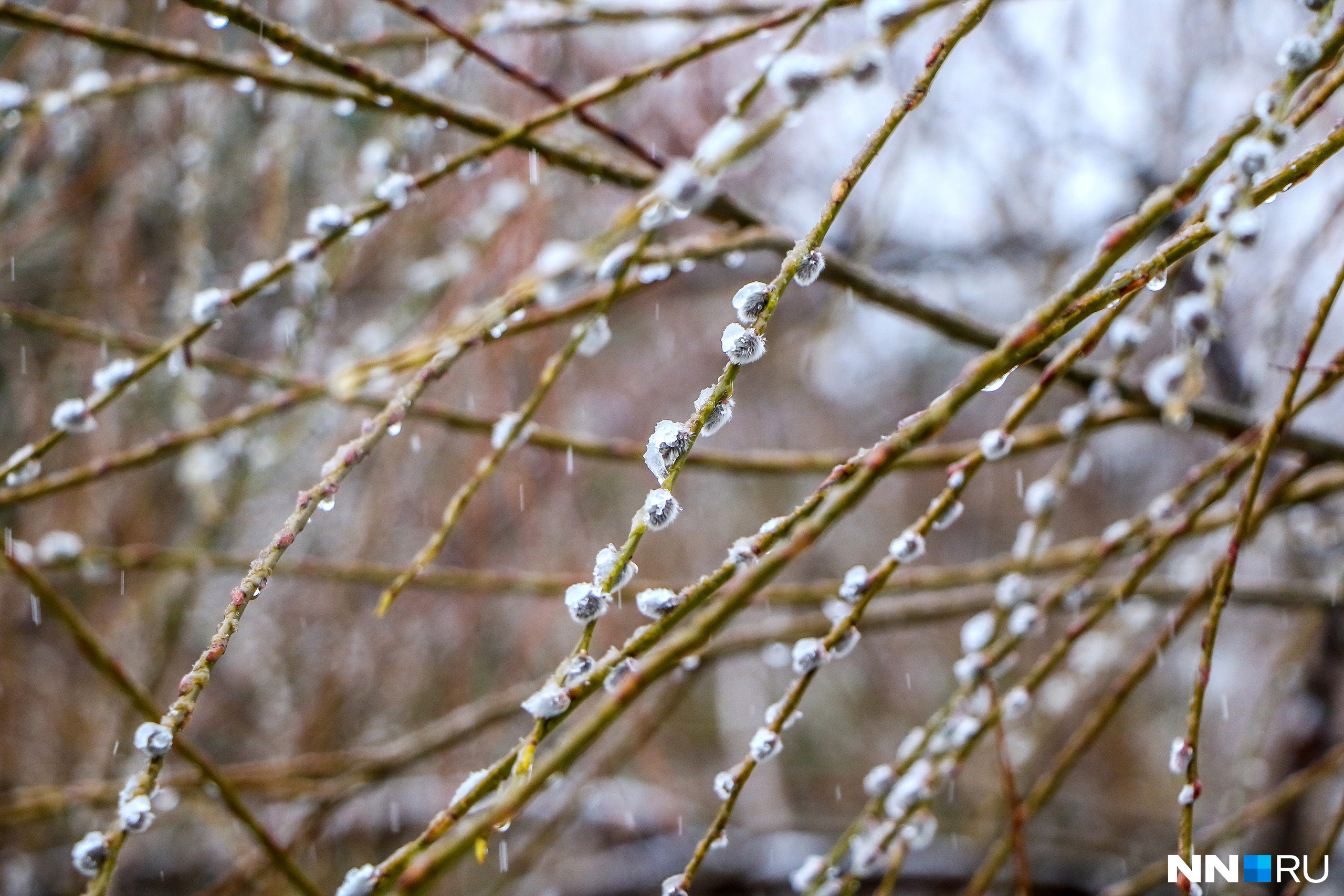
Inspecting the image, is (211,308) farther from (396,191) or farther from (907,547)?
(907,547)

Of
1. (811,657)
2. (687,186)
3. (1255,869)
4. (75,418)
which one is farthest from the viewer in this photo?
(1255,869)

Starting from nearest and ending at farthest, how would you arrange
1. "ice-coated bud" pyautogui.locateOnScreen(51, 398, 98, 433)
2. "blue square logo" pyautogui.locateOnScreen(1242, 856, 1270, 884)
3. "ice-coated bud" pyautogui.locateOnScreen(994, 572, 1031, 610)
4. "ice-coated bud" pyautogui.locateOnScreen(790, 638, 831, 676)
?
"ice-coated bud" pyautogui.locateOnScreen(790, 638, 831, 676) < "ice-coated bud" pyautogui.locateOnScreen(51, 398, 98, 433) < "ice-coated bud" pyautogui.locateOnScreen(994, 572, 1031, 610) < "blue square logo" pyautogui.locateOnScreen(1242, 856, 1270, 884)

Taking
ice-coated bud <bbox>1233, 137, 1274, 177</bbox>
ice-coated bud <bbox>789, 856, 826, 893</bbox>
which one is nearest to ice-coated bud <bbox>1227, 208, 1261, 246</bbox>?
ice-coated bud <bbox>1233, 137, 1274, 177</bbox>

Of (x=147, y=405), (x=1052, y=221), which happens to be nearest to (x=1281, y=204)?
(x=1052, y=221)

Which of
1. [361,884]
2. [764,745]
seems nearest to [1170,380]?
[764,745]

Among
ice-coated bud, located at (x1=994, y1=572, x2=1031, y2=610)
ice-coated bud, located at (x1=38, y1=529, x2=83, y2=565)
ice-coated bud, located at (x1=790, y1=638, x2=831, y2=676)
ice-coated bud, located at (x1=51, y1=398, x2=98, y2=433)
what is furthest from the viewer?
ice-coated bud, located at (x1=38, y1=529, x2=83, y2=565)

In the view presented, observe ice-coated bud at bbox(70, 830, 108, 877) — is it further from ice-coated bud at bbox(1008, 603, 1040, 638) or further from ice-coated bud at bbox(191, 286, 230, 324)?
ice-coated bud at bbox(1008, 603, 1040, 638)

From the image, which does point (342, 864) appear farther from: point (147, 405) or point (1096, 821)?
point (1096, 821)
